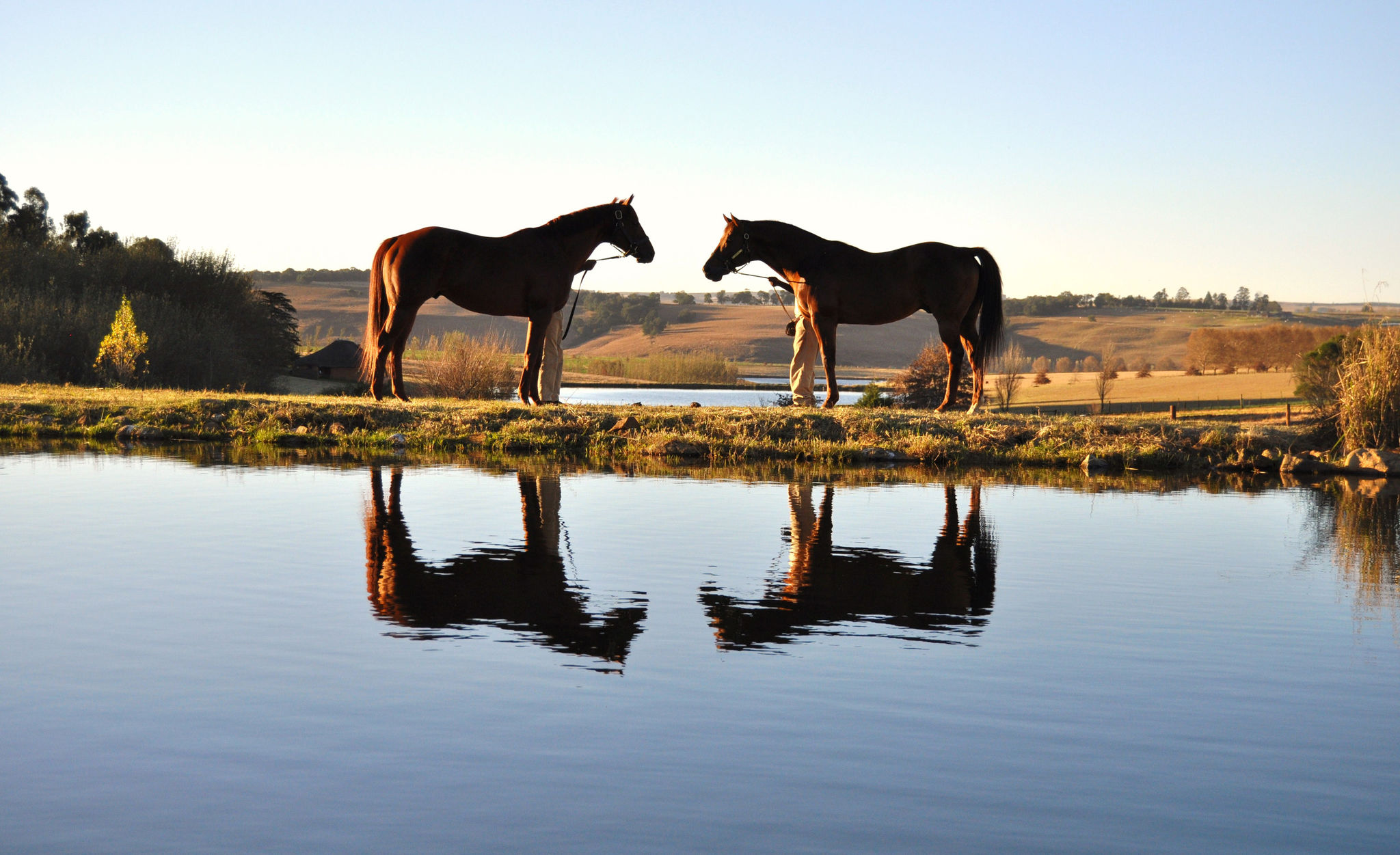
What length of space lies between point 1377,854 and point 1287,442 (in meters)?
14.7

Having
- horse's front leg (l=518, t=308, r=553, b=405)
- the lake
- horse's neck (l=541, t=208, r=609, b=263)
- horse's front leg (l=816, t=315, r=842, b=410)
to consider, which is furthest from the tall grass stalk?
horse's neck (l=541, t=208, r=609, b=263)

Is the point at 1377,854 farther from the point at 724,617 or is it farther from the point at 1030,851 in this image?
the point at 724,617

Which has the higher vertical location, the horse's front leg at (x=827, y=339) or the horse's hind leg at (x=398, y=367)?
the horse's front leg at (x=827, y=339)

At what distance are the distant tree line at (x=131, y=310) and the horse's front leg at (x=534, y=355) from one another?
516 inches

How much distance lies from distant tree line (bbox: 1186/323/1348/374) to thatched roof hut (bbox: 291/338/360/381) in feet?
119

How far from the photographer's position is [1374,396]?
1681 cm

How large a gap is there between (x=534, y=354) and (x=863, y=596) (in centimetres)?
1186

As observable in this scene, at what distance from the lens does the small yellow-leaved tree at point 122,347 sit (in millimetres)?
26844

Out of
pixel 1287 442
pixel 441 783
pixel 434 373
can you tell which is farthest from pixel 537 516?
pixel 434 373

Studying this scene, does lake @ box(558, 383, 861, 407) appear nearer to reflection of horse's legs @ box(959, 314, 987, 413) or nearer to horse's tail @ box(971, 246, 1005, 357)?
reflection of horse's legs @ box(959, 314, 987, 413)

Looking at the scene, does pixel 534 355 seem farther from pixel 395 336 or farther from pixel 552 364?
pixel 395 336

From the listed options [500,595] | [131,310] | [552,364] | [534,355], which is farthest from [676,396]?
[500,595]

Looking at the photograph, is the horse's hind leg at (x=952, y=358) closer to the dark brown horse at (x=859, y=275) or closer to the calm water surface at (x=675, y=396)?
the dark brown horse at (x=859, y=275)

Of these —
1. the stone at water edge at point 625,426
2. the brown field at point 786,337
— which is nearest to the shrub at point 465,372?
the stone at water edge at point 625,426
